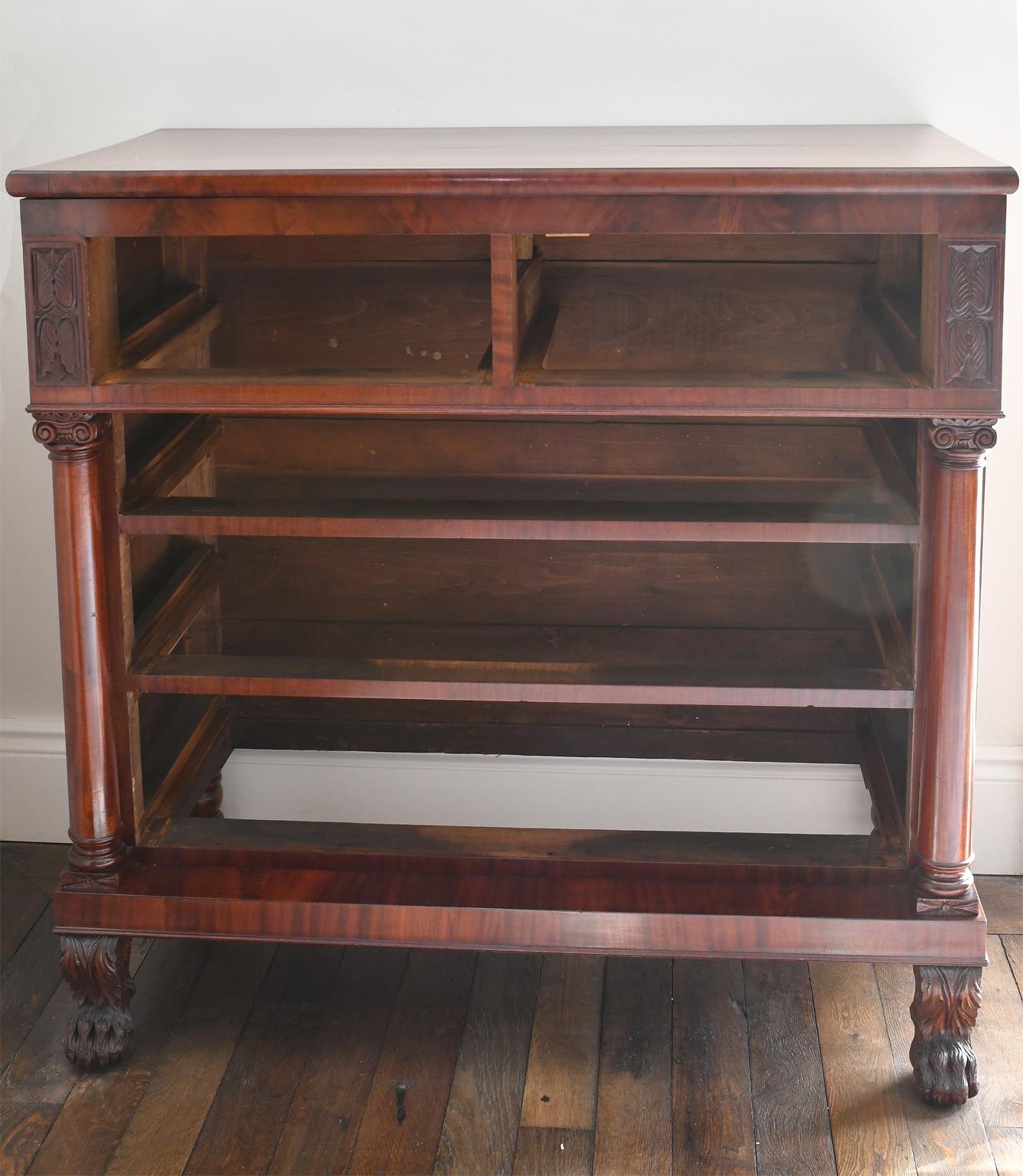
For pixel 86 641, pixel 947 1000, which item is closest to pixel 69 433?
pixel 86 641

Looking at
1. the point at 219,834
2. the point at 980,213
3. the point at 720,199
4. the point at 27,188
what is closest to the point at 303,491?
the point at 219,834

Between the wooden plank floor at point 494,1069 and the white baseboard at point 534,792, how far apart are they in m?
0.25

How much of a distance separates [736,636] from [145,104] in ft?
3.90

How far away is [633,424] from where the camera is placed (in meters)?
2.05

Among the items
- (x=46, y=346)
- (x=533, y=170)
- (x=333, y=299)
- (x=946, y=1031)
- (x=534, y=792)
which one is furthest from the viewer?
(x=534, y=792)

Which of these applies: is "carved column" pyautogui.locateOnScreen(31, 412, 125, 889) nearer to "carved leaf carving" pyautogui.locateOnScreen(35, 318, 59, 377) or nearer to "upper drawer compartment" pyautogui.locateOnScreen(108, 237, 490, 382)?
"carved leaf carving" pyautogui.locateOnScreen(35, 318, 59, 377)

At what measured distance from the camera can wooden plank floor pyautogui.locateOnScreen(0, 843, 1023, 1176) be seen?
5.11ft

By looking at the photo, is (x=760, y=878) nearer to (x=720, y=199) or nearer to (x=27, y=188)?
(x=720, y=199)

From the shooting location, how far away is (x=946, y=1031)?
162 cm

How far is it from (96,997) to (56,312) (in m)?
0.84

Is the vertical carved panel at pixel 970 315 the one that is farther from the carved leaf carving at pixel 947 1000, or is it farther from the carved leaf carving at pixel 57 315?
the carved leaf carving at pixel 57 315

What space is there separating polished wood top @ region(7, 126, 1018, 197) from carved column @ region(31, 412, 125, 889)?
281 millimetres

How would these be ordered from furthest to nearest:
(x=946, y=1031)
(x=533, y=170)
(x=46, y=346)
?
(x=946, y=1031) < (x=46, y=346) < (x=533, y=170)

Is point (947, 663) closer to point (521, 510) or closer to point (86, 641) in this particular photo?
point (521, 510)
